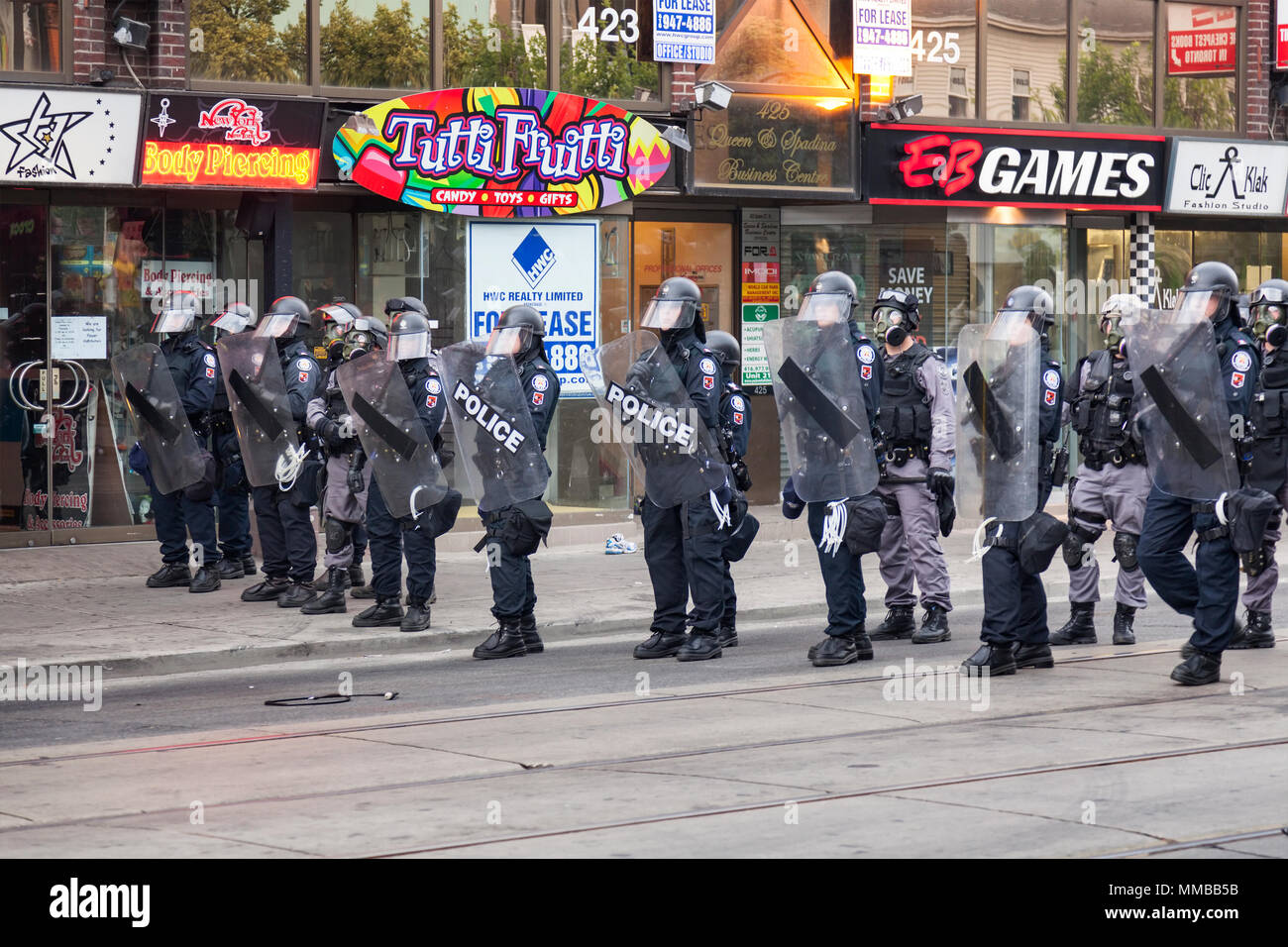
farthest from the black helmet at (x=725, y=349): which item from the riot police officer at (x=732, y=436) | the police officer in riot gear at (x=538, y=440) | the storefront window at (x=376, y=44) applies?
the storefront window at (x=376, y=44)

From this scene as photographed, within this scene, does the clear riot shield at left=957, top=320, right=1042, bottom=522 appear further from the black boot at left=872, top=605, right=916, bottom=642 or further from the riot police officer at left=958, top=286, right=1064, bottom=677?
the black boot at left=872, top=605, right=916, bottom=642

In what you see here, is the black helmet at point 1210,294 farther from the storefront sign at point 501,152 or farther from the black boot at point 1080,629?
the storefront sign at point 501,152

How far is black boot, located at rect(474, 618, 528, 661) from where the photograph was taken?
35.3 ft

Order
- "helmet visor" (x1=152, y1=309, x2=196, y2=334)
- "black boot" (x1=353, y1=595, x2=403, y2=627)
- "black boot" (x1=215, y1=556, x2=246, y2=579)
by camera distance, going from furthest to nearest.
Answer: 1. "black boot" (x1=215, y1=556, x2=246, y2=579)
2. "helmet visor" (x1=152, y1=309, x2=196, y2=334)
3. "black boot" (x1=353, y1=595, x2=403, y2=627)

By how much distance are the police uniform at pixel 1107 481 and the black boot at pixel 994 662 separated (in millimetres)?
1231

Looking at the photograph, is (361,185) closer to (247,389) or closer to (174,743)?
(247,389)

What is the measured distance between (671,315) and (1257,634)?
13.1 ft

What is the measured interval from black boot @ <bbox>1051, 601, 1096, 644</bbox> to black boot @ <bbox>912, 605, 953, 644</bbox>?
668 millimetres

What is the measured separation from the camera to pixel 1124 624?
10.9m

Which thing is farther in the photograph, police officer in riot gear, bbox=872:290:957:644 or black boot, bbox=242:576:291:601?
black boot, bbox=242:576:291:601

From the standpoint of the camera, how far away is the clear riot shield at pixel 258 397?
1215 centimetres

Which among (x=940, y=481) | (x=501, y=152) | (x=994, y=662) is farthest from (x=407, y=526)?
(x=501, y=152)

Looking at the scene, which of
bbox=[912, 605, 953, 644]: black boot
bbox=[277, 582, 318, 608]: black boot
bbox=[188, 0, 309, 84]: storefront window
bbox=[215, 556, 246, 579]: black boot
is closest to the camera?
bbox=[912, 605, 953, 644]: black boot

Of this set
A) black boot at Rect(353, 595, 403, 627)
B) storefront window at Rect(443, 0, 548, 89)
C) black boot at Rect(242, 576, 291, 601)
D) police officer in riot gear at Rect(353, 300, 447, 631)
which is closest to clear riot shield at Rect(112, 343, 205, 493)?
black boot at Rect(242, 576, 291, 601)
